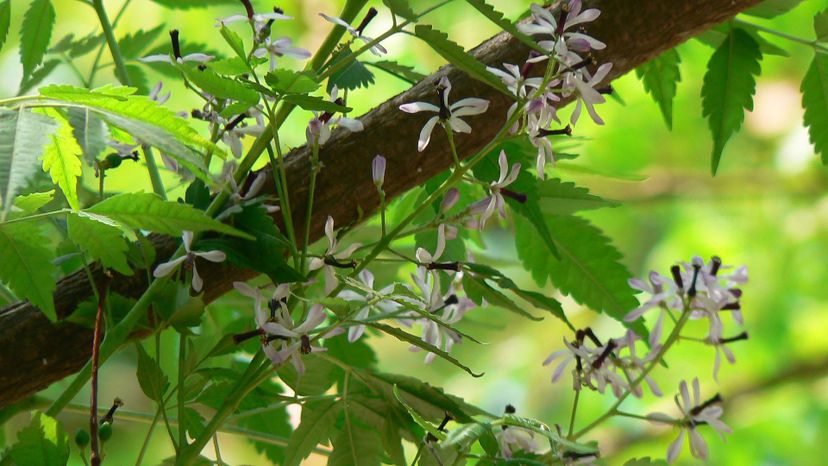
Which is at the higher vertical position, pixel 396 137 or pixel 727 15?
pixel 727 15

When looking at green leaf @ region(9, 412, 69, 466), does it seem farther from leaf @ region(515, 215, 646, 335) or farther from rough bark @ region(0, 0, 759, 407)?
leaf @ region(515, 215, 646, 335)

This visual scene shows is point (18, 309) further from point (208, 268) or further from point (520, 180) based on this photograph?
point (520, 180)

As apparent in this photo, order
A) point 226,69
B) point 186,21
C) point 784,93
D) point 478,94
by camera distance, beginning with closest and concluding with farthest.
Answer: point 226,69
point 478,94
point 186,21
point 784,93

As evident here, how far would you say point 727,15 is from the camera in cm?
56

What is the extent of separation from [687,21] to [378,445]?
0.31 metres

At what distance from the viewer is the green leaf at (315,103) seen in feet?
1.31

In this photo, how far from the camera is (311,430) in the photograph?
1.59 ft

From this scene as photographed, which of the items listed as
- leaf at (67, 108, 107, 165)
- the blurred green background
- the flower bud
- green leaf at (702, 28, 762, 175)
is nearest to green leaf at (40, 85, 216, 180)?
leaf at (67, 108, 107, 165)

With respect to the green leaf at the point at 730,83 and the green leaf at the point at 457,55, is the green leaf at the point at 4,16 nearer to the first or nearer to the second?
the green leaf at the point at 457,55

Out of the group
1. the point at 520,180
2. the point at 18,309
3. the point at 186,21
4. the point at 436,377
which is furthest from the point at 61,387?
the point at 436,377

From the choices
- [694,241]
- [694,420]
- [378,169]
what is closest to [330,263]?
[378,169]

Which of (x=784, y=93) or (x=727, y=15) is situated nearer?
(x=727, y=15)

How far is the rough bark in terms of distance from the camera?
505mm

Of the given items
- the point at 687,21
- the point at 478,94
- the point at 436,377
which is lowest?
the point at 478,94
